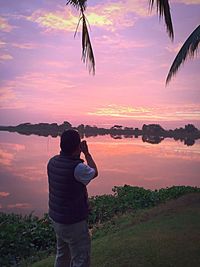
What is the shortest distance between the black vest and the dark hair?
2.8 inches

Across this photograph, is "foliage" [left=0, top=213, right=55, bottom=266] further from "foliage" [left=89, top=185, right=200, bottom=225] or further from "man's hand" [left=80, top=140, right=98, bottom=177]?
"man's hand" [left=80, top=140, right=98, bottom=177]

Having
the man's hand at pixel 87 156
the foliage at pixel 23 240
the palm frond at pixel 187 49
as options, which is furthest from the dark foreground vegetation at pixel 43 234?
the palm frond at pixel 187 49

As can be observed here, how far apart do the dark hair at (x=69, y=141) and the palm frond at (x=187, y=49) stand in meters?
5.00

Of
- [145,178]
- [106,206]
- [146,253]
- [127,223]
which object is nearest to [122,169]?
[145,178]

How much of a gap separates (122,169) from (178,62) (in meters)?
15.4

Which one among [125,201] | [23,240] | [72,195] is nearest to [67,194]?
[72,195]

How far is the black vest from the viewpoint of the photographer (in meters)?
3.18

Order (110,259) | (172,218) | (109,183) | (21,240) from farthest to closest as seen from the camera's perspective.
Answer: (109,183)
(172,218)
(21,240)
(110,259)

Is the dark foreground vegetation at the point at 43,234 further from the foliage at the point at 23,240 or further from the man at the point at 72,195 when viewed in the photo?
the man at the point at 72,195

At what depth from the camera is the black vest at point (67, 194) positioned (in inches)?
125

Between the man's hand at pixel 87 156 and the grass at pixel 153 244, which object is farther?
the grass at pixel 153 244

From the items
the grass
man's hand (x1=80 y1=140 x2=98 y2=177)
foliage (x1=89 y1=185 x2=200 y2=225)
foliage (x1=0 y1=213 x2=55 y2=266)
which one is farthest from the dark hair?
foliage (x1=89 y1=185 x2=200 y2=225)

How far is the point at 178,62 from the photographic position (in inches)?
309

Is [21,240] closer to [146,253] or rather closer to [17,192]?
[146,253]
